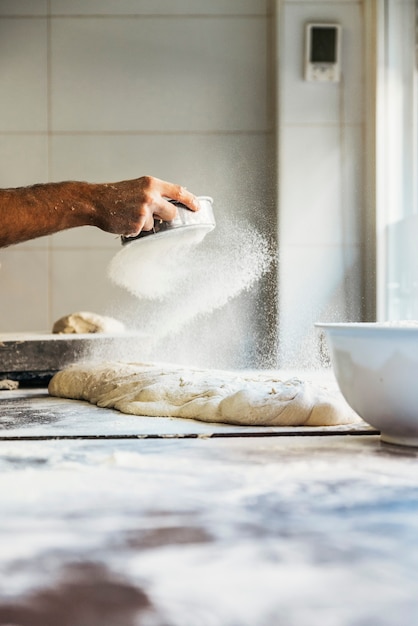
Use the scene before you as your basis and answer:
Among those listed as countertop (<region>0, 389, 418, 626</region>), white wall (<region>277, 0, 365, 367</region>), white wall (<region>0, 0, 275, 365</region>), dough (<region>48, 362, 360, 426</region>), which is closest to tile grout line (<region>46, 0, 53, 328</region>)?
white wall (<region>0, 0, 275, 365</region>)

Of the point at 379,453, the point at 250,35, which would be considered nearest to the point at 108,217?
the point at 379,453

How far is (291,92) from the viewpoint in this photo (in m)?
1.96

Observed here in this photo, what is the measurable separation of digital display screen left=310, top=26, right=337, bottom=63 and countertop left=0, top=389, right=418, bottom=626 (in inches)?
59.7

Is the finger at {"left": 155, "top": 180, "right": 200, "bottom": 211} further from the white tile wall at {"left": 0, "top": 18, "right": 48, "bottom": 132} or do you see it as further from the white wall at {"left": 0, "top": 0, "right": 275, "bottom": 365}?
the white tile wall at {"left": 0, "top": 18, "right": 48, "bottom": 132}

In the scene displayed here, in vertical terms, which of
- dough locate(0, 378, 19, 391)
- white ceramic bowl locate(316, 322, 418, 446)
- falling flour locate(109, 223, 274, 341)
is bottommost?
dough locate(0, 378, 19, 391)

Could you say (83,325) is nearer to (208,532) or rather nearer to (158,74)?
(158,74)

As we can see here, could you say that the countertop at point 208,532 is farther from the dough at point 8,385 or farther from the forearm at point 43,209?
the dough at point 8,385

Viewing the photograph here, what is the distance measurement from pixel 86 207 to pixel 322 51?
125 cm

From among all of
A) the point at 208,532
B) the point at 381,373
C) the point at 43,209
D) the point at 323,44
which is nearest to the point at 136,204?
the point at 43,209

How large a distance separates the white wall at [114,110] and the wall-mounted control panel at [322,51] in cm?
14

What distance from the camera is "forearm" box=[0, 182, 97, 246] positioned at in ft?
3.14

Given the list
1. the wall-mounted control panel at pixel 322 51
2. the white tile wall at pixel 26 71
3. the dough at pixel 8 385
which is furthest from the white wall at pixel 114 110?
the dough at pixel 8 385

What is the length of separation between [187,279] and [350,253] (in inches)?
19.8

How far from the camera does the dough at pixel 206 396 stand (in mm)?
811
